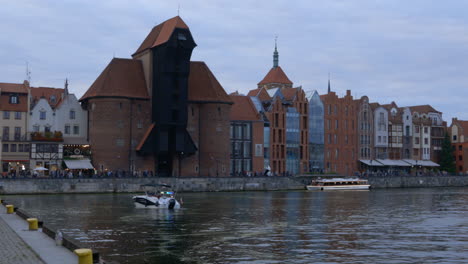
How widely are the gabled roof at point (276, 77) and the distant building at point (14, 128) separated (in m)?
76.0

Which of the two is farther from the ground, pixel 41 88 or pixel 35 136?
pixel 41 88

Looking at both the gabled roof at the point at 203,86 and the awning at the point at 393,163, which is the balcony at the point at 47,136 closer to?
the gabled roof at the point at 203,86

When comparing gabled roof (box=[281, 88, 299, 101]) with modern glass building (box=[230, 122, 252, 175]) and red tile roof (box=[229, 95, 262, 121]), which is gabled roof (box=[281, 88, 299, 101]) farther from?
modern glass building (box=[230, 122, 252, 175])

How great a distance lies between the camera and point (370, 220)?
57.0 m

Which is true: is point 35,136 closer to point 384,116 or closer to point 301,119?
point 301,119

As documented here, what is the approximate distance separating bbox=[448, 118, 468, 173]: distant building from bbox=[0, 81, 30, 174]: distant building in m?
109

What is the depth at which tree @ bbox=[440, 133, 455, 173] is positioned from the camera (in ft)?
540

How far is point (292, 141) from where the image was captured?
463 ft

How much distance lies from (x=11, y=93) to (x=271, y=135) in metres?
51.6

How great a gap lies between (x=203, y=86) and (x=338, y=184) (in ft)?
104

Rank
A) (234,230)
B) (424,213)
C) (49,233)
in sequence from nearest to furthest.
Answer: (49,233) < (234,230) < (424,213)

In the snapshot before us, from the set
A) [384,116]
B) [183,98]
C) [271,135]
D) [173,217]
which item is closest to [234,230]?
[173,217]

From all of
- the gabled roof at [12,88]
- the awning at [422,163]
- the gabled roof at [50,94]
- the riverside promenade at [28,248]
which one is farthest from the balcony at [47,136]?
the awning at [422,163]

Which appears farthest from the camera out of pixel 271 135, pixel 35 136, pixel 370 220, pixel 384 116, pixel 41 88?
pixel 384 116
